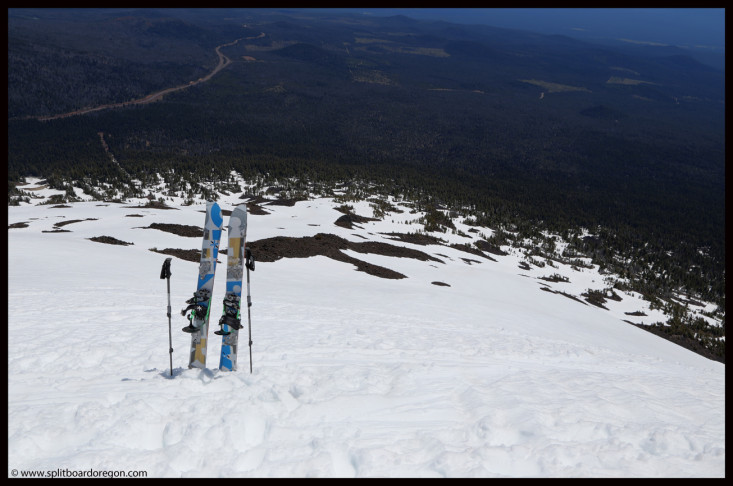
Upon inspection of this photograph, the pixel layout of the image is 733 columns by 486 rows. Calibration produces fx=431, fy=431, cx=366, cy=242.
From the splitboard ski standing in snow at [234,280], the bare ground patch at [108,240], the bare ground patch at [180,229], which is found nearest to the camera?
the splitboard ski standing in snow at [234,280]

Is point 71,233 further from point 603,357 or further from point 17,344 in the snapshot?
point 603,357

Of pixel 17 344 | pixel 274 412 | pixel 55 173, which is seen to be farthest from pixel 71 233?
pixel 55 173

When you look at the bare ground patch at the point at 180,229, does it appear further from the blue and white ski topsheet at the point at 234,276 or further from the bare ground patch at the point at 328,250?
the blue and white ski topsheet at the point at 234,276

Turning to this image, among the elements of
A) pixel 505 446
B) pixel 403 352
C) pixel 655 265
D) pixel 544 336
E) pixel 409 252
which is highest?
pixel 505 446

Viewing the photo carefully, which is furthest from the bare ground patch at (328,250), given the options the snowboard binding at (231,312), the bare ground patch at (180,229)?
the snowboard binding at (231,312)

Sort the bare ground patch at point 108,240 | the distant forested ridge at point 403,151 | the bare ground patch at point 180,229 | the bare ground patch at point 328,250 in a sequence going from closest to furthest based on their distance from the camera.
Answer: the bare ground patch at point 108,240 < the bare ground patch at point 328,250 < the bare ground patch at point 180,229 < the distant forested ridge at point 403,151

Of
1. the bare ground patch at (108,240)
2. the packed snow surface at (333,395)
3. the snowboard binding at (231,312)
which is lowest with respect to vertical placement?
the bare ground patch at (108,240)

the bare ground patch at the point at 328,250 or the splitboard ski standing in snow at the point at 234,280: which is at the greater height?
the splitboard ski standing in snow at the point at 234,280

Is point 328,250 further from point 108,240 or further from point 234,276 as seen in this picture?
point 234,276
